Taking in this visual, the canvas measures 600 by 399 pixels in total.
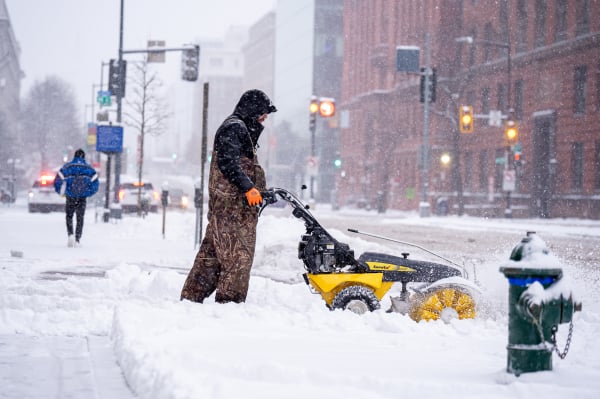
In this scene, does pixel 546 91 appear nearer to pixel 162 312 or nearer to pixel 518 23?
pixel 518 23

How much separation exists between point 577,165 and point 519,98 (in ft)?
23.4

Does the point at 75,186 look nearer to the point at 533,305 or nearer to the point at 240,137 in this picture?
the point at 240,137

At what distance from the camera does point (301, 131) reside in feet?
305

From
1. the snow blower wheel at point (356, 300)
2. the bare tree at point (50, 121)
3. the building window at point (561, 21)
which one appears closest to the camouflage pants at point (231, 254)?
the snow blower wheel at point (356, 300)

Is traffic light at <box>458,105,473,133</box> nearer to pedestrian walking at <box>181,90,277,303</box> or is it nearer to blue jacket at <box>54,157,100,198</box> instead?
blue jacket at <box>54,157,100,198</box>

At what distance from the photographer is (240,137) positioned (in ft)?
24.0

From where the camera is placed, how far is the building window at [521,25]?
4689 cm

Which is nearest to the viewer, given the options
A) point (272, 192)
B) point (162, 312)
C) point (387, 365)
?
point (387, 365)

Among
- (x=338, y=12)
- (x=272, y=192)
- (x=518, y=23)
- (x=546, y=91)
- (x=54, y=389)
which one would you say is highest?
(x=338, y=12)

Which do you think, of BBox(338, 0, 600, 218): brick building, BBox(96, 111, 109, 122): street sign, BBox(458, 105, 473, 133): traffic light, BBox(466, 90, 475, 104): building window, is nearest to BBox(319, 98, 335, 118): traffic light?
BBox(96, 111, 109, 122): street sign

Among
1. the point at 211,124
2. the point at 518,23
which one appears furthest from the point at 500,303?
the point at 211,124

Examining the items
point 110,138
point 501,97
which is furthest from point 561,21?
point 110,138

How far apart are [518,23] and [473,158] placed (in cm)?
827

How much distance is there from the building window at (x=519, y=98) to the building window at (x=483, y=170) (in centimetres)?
422
